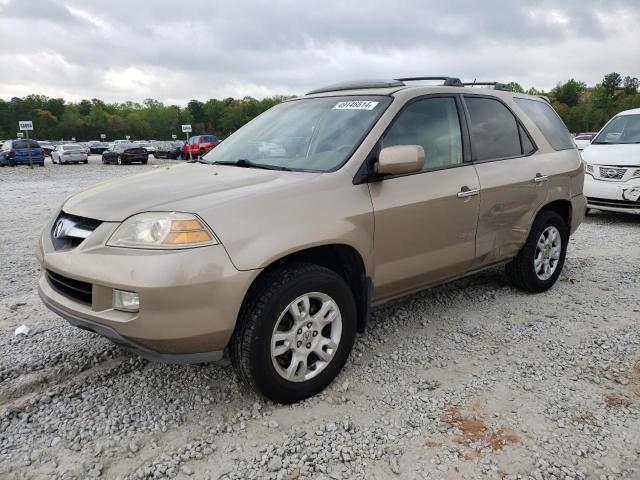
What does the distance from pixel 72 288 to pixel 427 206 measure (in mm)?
2167

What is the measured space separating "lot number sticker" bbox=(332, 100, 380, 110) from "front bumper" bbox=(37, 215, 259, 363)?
4.96ft

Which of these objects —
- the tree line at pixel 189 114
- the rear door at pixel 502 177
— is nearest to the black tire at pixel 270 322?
the rear door at pixel 502 177

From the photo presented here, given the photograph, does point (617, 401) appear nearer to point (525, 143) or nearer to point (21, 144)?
point (525, 143)

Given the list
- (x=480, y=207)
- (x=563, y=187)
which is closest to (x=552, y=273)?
(x=563, y=187)

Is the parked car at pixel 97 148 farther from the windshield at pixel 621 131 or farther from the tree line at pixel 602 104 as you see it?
the tree line at pixel 602 104

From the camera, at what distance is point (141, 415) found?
2715 mm

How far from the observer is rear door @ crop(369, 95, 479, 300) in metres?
3.11

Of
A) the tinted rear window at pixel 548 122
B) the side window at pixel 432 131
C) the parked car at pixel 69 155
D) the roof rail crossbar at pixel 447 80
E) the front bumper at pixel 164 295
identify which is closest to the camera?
the front bumper at pixel 164 295

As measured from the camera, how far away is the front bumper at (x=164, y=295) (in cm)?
232

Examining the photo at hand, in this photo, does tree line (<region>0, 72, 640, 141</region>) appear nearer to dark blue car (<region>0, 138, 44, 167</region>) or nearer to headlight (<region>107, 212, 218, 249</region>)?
dark blue car (<region>0, 138, 44, 167</region>)

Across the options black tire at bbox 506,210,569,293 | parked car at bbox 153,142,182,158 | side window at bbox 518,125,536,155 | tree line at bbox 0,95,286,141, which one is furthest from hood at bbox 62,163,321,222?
tree line at bbox 0,95,286,141

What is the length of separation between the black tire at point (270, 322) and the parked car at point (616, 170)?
6.97 meters

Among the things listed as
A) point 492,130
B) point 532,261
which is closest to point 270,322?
point 492,130

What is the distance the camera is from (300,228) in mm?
2658
